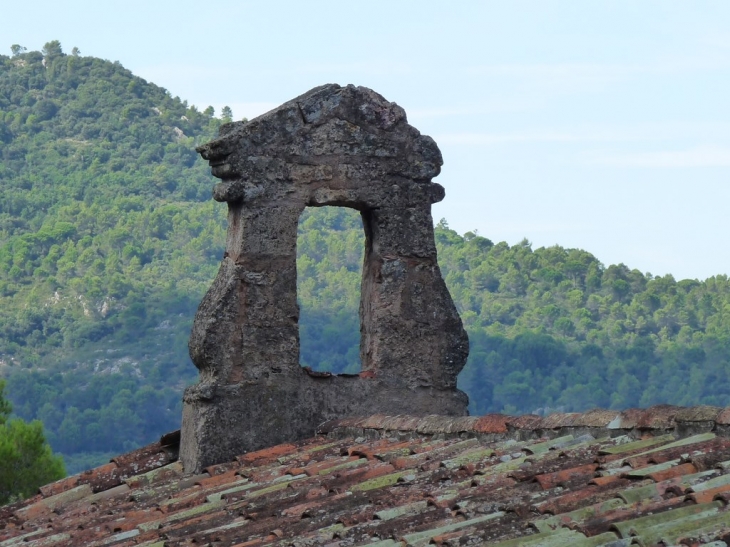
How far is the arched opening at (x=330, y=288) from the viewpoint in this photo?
205 ft

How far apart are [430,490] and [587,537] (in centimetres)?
138

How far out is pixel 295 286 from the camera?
7656mm

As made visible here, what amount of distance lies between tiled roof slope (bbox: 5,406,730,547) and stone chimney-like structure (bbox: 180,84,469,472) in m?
0.25

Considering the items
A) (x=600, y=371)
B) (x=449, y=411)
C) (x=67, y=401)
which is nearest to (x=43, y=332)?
(x=67, y=401)

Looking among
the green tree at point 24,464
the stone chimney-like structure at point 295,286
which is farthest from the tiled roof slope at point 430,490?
the green tree at point 24,464

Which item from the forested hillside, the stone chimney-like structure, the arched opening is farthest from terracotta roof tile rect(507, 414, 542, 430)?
the arched opening

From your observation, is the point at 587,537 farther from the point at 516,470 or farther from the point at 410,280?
the point at 410,280

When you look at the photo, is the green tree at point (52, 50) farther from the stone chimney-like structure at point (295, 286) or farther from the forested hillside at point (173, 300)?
the stone chimney-like structure at point (295, 286)

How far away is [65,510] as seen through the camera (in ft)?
Result: 24.2

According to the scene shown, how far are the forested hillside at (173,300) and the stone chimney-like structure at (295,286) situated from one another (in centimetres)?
4722

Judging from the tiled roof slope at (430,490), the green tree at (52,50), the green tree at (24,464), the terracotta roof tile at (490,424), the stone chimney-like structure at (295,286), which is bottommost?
the green tree at (24,464)

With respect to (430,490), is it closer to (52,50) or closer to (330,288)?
(330,288)

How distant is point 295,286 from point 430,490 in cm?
243

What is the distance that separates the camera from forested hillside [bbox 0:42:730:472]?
58125mm
